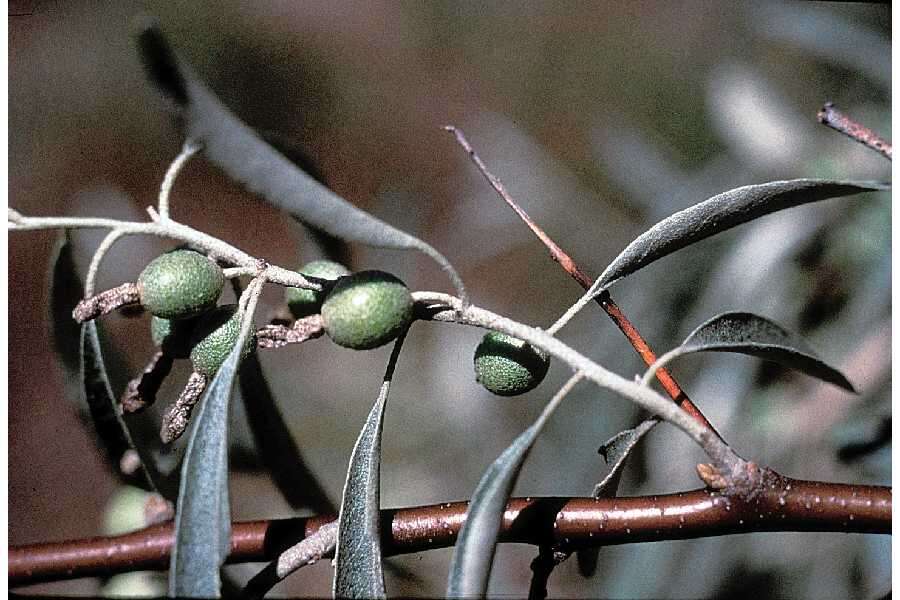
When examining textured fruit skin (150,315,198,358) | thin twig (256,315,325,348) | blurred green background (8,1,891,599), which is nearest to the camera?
thin twig (256,315,325,348)

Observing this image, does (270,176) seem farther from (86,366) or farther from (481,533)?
(86,366)

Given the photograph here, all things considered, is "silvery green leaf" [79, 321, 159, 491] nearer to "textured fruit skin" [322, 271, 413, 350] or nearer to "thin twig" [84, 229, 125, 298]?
"thin twig" [84, 229, 125, 298]

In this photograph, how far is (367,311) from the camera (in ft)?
2.55

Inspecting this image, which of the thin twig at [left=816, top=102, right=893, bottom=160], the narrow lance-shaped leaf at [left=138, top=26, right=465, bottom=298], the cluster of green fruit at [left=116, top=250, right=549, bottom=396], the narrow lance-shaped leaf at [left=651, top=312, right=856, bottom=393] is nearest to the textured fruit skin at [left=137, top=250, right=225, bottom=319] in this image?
the cluster of green fruit at [left=116, top=250, right=549, bottom=396]

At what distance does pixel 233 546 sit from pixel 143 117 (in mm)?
2409

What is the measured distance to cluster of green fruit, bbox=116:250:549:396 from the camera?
2.57ft

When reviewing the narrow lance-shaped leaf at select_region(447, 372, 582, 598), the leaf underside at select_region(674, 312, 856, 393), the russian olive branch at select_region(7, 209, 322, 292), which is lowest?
the narrow lance-shaped leaf at select_region(447, 372, 582, 598)

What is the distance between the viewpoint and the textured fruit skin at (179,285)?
2.70 ft

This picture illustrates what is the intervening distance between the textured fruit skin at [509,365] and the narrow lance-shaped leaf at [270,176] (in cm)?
15

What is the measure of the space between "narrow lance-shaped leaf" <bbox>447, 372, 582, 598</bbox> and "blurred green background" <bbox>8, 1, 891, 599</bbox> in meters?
0.58

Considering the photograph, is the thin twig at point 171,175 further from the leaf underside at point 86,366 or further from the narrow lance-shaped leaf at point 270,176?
the leaf underside at point 86,366

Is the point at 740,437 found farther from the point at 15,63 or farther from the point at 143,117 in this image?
the point at 143,117

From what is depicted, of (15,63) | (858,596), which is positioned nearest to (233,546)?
(858,596)

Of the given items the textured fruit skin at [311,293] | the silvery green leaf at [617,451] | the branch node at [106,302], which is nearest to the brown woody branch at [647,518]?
the silvery green leaf at [617,451]
